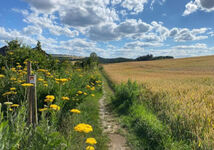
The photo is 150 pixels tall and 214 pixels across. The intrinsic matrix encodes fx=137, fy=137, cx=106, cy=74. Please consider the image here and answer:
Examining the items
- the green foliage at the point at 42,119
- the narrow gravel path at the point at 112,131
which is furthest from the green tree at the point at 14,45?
the narrow gravel path at the point at 112,131

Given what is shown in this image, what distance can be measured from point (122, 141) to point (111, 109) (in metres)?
3.18

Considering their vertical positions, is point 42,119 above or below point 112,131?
above

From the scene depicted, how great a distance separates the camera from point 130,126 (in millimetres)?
5117

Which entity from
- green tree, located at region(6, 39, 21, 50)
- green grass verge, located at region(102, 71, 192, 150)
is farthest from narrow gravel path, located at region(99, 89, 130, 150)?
green tree, located at region(6, 39, 21, 50)

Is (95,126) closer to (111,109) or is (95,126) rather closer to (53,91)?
(53,91)

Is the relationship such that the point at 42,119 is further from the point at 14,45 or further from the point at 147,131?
the point at 14,45

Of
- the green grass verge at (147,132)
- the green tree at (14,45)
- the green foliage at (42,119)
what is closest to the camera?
the green foliage at (42,119)

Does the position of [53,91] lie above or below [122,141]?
above

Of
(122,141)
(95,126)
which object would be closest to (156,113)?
(122,141)

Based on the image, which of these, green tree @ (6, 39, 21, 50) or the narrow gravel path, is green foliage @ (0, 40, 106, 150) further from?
green tree @ (6, 39, 21, 50)

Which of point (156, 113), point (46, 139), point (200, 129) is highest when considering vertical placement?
point (46, 139)

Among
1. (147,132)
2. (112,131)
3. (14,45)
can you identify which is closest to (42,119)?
(112,131)

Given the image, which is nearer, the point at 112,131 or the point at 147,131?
the point at 147,131

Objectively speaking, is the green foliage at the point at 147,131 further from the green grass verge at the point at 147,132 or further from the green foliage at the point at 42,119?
the green foliage at the point at 42,119
